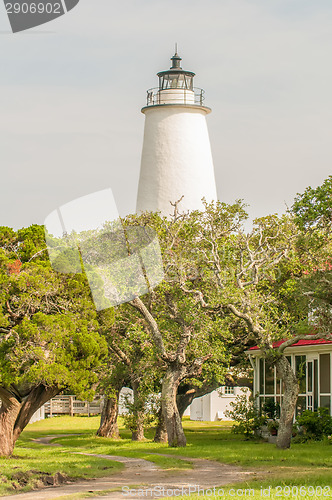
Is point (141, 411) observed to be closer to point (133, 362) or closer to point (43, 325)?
point (133, 362)

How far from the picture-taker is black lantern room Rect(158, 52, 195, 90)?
39.4m

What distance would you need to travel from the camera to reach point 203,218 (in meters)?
29.0

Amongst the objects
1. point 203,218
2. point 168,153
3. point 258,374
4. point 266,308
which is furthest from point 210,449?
point 168,153

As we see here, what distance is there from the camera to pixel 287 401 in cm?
2094

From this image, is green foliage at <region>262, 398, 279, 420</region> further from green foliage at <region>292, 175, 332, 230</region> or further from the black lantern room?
the black lantern room

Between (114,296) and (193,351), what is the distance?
3.26 meters

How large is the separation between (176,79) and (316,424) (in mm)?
22014

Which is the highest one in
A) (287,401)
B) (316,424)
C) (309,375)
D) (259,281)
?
(259,281)

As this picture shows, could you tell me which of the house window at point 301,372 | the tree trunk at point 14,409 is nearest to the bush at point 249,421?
the house window at point 301,372

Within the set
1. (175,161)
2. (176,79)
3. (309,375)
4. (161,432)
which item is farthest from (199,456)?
(176,79)

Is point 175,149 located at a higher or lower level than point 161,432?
higher

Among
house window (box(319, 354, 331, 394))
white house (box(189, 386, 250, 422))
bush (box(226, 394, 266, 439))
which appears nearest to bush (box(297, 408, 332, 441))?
house window (box(319, 354, 331, 394))

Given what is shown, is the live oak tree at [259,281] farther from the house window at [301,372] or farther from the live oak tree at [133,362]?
the live oak tree at [133,362]

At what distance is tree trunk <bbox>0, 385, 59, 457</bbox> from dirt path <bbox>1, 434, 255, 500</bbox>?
3571 mm
